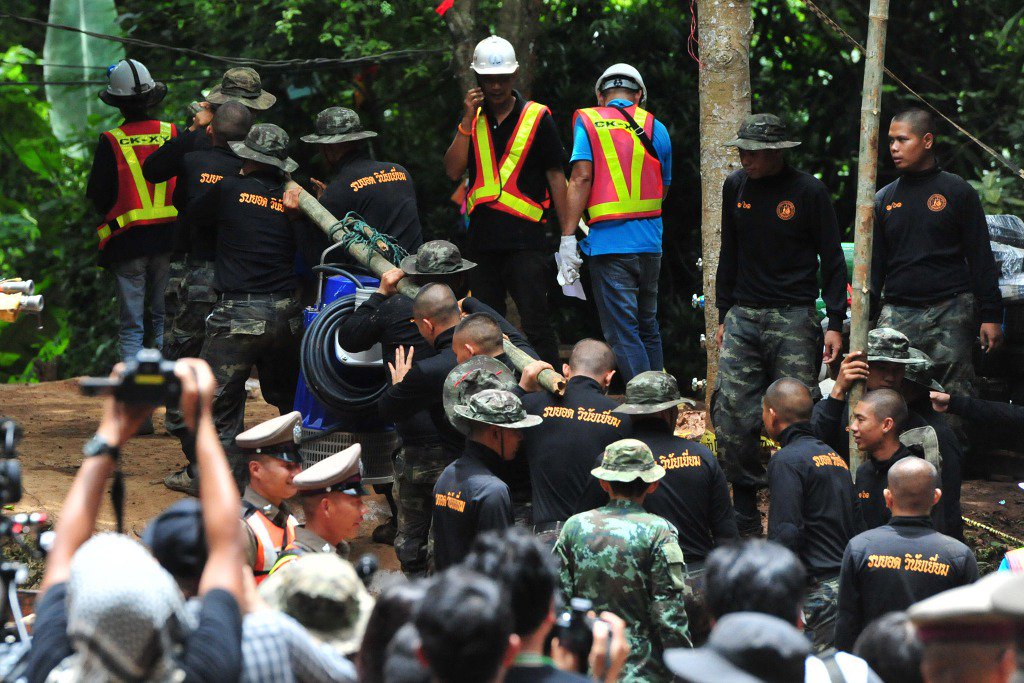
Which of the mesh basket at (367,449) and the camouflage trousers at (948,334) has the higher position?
the camouflage trousers at (948,334)

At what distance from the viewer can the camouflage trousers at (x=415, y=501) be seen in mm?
7504

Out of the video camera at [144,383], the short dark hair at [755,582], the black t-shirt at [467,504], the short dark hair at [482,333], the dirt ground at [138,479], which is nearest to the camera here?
the video camera at [144,383]

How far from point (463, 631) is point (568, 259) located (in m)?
6.24

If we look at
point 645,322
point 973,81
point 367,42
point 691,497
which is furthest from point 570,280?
point 973,81

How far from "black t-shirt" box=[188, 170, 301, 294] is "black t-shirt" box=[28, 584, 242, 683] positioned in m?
5.38

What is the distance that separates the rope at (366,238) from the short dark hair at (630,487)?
3393 millimetres

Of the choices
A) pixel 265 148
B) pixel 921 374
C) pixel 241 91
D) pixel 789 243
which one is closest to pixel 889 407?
pixel 921 374

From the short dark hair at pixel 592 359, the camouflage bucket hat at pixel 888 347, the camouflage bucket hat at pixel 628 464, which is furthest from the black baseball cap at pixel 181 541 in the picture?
the camouflage bucket hat at pixel 888 347

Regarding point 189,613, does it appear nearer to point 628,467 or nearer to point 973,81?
point 628,467

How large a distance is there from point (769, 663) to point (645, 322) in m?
6.32

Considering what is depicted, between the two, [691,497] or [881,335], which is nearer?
[691,497]

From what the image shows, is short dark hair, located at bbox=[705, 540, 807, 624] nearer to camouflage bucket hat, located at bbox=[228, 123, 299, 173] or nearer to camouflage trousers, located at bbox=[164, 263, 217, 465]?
camouflage bucket hat, located at bbox=[228, 123, 299, 173]

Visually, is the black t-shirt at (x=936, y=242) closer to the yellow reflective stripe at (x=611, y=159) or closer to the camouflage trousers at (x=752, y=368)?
the camouflage trousers at (x=752, y=368)

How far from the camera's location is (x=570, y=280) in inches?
367
